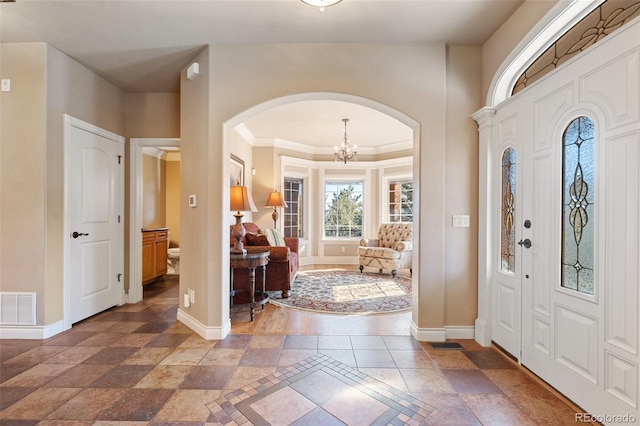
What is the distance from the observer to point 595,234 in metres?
1.74

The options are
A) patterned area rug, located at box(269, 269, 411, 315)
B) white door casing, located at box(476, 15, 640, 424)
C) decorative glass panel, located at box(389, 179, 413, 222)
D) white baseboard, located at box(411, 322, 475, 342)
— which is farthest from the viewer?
decorative glass panel, located at box(389, 179, 413, 222)

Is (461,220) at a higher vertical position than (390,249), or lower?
higher

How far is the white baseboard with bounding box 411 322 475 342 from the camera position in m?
2.81

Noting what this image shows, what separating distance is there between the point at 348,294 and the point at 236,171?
2937mm

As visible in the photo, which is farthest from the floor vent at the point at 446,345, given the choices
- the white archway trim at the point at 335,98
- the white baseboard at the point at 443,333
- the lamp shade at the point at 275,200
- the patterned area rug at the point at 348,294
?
the lamp shade at the point at 275,200

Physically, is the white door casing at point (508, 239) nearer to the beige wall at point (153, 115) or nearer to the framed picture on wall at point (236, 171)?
the beige wall at point (153, 115)

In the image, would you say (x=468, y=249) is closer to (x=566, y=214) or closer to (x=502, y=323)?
(x=502, y=323)

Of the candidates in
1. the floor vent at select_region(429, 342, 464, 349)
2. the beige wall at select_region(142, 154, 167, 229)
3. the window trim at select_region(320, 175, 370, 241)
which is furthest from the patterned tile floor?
the window trim at select_region(320, 175, 370, 241)

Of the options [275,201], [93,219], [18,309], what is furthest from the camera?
[275,201]

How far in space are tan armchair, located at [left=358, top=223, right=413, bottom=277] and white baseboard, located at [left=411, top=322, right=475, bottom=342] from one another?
9.43 feet

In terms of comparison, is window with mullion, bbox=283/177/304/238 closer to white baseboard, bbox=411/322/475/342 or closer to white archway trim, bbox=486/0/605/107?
white baseboard, bbox=411/322/475/342

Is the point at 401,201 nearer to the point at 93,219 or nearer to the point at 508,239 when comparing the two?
the point at 508,239

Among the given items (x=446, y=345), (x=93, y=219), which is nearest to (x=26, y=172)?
(x=93, y=219)

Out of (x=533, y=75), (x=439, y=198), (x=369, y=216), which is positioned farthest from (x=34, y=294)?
(x=369, y=216)
